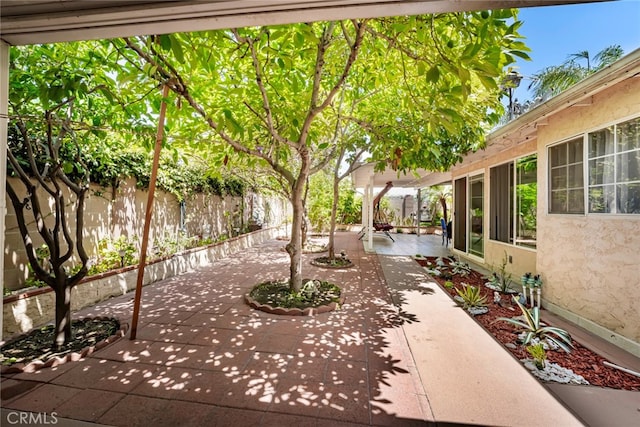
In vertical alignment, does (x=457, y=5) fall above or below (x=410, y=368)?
above

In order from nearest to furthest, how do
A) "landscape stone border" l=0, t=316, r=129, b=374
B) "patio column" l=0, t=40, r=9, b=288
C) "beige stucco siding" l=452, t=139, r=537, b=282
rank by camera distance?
"patio column" l=0, t=40, r=9, b=288, "landscape stone border" l=0, t=316, r=129, b=374, "beige stucco siding" l=452, t=139, r=537, b=282

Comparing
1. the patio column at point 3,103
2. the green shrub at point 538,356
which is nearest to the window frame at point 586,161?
the green shrub at point 538,356

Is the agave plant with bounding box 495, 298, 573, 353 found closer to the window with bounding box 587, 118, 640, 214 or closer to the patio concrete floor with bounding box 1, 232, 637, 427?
the patio concrete floor with bounding box 1, 232, 637, 427

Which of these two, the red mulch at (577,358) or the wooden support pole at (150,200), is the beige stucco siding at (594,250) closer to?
the red mulch at (577,358)

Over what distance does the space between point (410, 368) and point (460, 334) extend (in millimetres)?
1132

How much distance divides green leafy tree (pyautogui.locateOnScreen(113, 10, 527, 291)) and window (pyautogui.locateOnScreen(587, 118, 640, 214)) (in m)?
1.31

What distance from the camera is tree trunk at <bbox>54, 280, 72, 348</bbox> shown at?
9.77 ft

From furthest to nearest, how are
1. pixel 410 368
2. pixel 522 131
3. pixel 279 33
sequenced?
pixel 522 131 → pixel 410 368 → pixel 279 33

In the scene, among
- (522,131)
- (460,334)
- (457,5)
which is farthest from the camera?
(522,131)

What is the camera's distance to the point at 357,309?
4293 millimetres

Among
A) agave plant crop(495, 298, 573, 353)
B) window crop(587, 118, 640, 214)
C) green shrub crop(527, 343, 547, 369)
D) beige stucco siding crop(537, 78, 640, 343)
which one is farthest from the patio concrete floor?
window crop(587, 118, 640, 214)

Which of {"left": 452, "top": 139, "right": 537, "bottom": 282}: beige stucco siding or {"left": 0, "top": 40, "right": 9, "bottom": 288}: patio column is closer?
{"left": 0, "top": 40, "right": 9, "bottom": 288}: patio column

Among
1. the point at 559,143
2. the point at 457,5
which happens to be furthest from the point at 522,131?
the point at 457,5

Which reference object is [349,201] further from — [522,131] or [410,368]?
[410,368]
